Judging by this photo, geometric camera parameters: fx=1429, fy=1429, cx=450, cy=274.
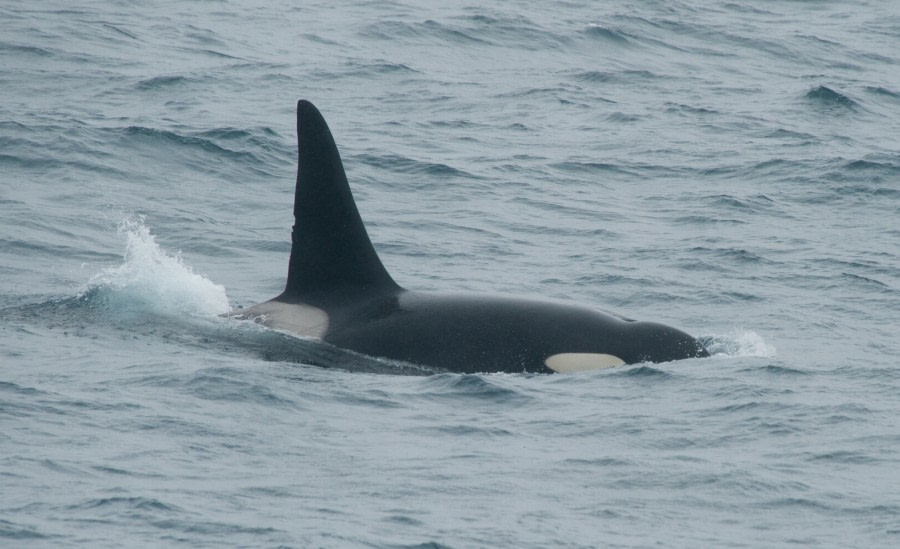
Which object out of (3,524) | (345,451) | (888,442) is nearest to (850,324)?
(888,442)

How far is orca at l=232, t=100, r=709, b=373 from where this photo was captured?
467 inches

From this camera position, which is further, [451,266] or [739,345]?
[451,266]

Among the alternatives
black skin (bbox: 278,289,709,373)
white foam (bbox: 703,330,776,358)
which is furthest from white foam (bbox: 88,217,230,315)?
white foam (bbox: 703,330,776,358)

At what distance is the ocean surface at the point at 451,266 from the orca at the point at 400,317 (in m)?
0.27

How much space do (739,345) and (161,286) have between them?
18.0ft

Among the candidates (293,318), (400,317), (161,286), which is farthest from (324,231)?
(161,286)

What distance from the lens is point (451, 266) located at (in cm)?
1622

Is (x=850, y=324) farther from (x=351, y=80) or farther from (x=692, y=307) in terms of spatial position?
(x=351, y=80)

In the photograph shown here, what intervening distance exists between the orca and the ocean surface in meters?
0.27

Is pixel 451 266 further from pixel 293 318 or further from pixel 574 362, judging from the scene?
pixel 574 362

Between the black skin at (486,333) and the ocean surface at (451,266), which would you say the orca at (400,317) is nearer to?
the black skin at (486,333)

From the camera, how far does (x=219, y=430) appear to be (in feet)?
32.7

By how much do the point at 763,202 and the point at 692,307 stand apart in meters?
5.27

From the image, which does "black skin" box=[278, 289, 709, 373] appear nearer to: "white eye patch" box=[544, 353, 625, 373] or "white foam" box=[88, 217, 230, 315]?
"white eye patch" box=[544, 353, 625, 373]
